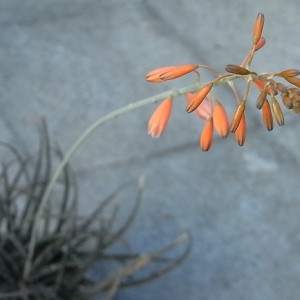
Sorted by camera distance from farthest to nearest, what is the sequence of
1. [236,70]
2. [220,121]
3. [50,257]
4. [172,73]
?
[50,257], [220,121], [172,73], [236,70]

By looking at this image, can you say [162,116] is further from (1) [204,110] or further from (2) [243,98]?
(2) [243,98]

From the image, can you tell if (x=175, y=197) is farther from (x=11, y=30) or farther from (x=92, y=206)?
(x=11, y=30)

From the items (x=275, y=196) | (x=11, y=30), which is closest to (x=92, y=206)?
(x=275, y=196)

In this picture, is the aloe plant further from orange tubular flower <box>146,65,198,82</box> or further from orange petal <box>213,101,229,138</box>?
orange tubular flower <box>146,65,198,82</box>

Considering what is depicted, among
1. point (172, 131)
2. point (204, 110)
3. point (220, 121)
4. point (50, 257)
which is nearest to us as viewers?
point (220, 121)

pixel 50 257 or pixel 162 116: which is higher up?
pixel 162 116

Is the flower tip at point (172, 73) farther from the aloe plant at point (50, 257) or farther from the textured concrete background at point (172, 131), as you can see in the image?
the textured concrete background at point (172, 131)

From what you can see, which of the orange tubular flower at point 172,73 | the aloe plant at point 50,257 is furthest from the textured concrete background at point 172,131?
the orange tubular flower at point 172,73

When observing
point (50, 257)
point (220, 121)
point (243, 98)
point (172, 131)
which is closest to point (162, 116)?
point (220, 121)
